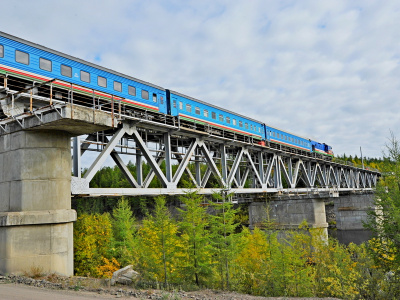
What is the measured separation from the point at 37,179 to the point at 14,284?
11.9 ft

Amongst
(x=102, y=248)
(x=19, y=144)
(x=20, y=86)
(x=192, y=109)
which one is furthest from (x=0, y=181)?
(x=192, y=109)

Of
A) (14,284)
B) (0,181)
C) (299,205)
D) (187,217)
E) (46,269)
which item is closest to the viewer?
(14,284)

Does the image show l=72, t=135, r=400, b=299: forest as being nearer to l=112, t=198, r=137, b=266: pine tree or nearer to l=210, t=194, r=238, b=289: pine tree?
l=210, t=194, r=238, b=289: pine tree

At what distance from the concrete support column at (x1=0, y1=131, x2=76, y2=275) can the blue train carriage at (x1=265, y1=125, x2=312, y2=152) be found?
29091 millimetres

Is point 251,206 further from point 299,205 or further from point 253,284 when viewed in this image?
point 253,284

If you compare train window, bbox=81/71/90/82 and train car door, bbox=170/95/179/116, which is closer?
train window, bbox=81/71/90/82

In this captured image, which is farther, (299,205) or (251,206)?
(251,206)

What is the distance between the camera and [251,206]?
3481 cm

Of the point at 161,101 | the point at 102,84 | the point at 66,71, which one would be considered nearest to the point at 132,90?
the point at 102,84

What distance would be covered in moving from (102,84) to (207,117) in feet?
34.6

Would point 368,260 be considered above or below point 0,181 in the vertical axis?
below

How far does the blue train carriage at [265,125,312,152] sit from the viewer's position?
128 ft

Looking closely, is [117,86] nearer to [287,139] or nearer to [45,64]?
[45,64]

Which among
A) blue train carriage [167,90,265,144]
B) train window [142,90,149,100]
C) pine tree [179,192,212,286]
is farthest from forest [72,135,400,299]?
blue train carriage [167,90,265,144]
